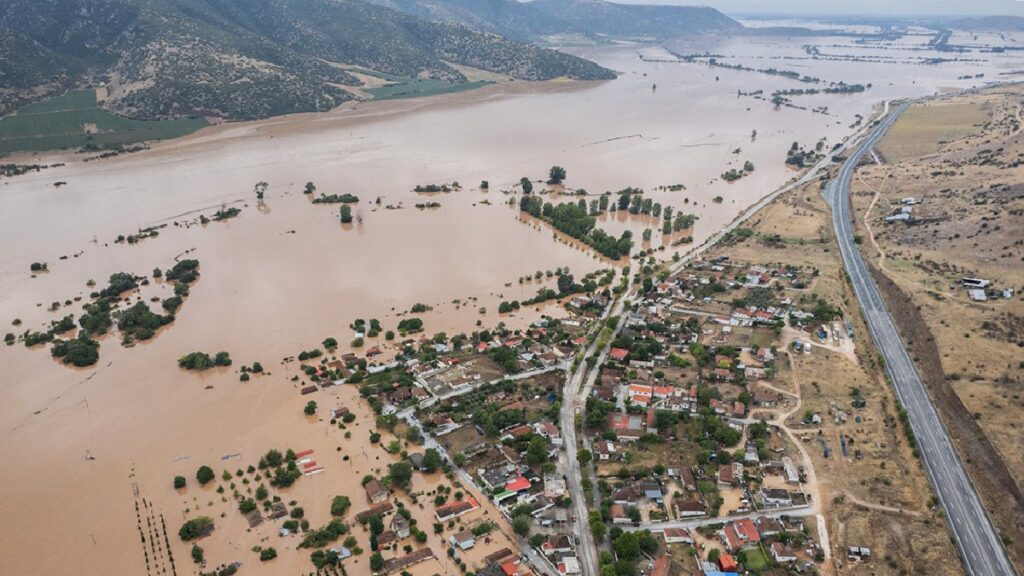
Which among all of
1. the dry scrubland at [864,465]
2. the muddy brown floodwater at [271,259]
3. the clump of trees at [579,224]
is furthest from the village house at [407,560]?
the clump of trees at [579,224]

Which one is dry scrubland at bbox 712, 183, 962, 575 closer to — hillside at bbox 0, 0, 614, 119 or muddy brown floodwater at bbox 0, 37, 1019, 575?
muddy brown floodwater at bbox 0, 37, 1019, 575

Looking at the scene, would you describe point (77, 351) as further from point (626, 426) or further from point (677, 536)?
point (677, 536)

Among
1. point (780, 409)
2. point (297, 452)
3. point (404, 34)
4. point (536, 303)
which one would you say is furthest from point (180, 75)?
point (780, 409)

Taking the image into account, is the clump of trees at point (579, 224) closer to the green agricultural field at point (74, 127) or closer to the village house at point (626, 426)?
the village house at point (626, 426)

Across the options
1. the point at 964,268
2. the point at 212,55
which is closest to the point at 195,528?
the point at 964,268

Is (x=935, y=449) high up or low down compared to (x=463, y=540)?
up

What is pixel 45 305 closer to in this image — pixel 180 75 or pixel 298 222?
pixel 298 222
